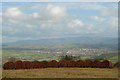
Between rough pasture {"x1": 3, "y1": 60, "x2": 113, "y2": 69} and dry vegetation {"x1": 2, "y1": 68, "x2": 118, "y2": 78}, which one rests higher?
rough pasture {"x1": 3, "y1": 60, "x2": 113, "y2": 69}

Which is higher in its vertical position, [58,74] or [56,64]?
[56,64]

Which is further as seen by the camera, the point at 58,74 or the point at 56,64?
the point at 56,64

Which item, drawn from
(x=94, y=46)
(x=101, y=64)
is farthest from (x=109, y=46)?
(x=101, y=64)

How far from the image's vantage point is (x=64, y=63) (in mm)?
29422

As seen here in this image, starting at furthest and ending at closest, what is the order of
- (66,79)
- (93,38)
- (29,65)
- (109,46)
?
(93,38), (109,46), (29,65), (66,79)

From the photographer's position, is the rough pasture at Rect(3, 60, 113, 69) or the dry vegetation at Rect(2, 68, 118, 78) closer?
the dry vegetation at Rect(2, 68, 118, 78)

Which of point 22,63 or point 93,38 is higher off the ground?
point 93,38

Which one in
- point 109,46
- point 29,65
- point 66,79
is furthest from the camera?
point 109,46

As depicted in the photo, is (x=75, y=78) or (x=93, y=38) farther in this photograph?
(x=93, y=38)

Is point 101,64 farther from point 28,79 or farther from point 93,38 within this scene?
point 93,38

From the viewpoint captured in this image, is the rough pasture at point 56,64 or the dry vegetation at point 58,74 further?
the rough pasture at point 56,64

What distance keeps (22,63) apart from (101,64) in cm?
1010

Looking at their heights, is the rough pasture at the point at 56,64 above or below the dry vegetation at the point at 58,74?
above

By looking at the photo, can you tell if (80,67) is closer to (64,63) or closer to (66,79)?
(64,63)
